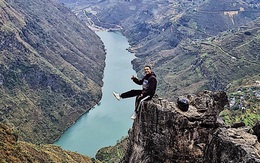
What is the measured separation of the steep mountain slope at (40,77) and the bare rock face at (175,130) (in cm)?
7326

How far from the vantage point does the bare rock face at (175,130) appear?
17.5m

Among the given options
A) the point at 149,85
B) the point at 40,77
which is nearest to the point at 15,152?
the point at 149,85

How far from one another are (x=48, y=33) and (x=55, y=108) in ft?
166

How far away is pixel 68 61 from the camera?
144 metres

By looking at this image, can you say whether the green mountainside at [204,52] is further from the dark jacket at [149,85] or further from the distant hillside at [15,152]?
the dark jacket at [149,85]

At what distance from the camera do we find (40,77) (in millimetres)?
114188

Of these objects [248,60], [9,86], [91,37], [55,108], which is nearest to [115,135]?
[55,108]

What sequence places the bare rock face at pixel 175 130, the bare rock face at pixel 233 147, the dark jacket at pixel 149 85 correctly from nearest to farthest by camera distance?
the bare rock face at pixel 233 147, the bare rock face at pixel 175 130, the dark jacket at pixel 149 85

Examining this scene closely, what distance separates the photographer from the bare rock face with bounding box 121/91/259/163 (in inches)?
691

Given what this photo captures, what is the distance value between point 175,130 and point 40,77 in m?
101

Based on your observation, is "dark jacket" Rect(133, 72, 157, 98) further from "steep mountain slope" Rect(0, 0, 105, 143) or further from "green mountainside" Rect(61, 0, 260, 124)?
"steep mountain slope" Rect(0, 0, 105, 143)

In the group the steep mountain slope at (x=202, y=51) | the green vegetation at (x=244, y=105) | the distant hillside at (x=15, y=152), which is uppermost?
the distant hillside at (x=15, y=152)

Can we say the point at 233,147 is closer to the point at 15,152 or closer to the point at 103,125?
the point at 15,152

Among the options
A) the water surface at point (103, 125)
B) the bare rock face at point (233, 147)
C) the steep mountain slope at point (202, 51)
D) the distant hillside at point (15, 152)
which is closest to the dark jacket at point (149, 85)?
the bare rock face at point (233, 147)
